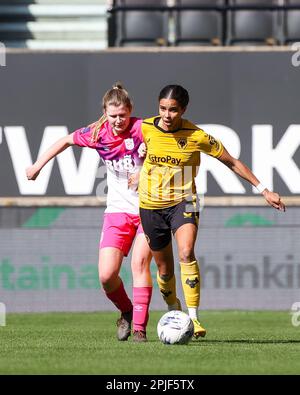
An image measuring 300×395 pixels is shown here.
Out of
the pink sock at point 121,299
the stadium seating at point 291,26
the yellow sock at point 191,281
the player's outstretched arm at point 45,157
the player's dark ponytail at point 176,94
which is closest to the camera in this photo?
the player's dark ponytail at point 176,94

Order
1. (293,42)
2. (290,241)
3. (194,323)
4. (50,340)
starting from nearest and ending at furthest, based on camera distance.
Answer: (194,323), (50,340), (290,241), (293,42)

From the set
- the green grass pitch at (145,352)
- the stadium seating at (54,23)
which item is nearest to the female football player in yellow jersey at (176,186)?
the green grass pitch at (145,352)

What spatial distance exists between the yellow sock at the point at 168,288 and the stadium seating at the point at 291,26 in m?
8.67

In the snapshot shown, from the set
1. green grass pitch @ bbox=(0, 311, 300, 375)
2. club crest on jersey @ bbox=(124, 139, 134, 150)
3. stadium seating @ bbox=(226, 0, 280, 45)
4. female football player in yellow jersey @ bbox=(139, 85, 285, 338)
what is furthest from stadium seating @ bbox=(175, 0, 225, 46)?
female football player in yellow jersey @ bbox=(139, 85, 285, 338)

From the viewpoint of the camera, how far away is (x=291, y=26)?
728 inches

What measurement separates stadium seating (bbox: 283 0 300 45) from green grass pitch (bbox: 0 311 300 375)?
5.97 metres

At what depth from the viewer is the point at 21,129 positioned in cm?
1761

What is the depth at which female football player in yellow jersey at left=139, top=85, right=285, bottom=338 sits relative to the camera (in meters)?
9.84

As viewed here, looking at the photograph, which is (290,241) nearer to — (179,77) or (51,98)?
(179,77)

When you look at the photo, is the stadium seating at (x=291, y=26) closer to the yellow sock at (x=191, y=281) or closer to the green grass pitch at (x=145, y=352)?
the green grass pitch at (x=145, y=352)

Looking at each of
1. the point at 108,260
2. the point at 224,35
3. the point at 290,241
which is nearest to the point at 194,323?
the point at 108,260

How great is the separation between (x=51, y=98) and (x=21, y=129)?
0.61 metres

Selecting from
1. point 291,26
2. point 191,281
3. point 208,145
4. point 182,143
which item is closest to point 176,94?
point 182,143

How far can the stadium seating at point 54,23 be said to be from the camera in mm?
18948
